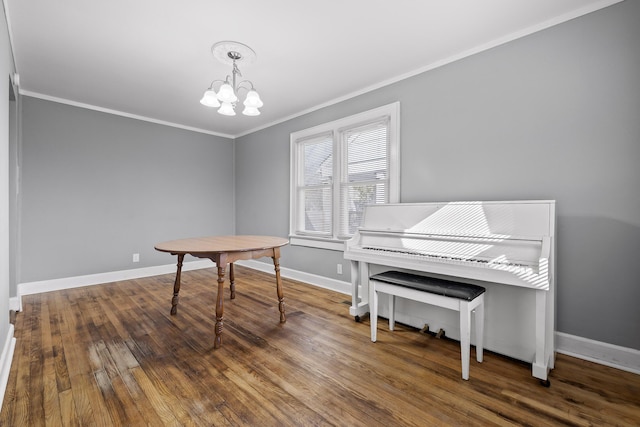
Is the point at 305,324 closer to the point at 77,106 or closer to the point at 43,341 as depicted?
the point at 43,341

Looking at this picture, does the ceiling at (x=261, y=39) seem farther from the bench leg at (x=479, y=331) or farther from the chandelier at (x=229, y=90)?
the bench leg at (x=479, y=331)

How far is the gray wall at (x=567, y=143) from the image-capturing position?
1932 mm

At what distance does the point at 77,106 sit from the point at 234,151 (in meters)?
2.26

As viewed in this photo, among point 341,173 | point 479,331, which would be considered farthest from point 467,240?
point 341,173

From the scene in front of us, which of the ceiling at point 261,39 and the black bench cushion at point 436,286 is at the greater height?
the ceiling at point 261,39

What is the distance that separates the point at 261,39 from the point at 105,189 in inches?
126

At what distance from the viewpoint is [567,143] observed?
2.12 m

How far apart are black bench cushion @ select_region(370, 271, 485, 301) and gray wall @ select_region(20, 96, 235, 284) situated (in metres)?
3.73

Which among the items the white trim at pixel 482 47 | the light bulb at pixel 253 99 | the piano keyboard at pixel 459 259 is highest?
the white trim at pixel 482 47

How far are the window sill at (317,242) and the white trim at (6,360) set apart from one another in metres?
2.87

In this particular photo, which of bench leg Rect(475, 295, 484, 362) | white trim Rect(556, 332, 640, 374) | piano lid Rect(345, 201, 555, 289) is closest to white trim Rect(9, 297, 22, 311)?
piano lid Rect(345, 201, 555, 289)

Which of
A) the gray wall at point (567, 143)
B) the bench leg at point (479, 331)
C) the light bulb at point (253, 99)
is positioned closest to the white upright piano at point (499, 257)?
the bench leg at point (479, 331)

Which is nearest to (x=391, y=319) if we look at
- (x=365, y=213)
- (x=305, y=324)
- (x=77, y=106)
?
(x=305, y=324)

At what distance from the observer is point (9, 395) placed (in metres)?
1.65
